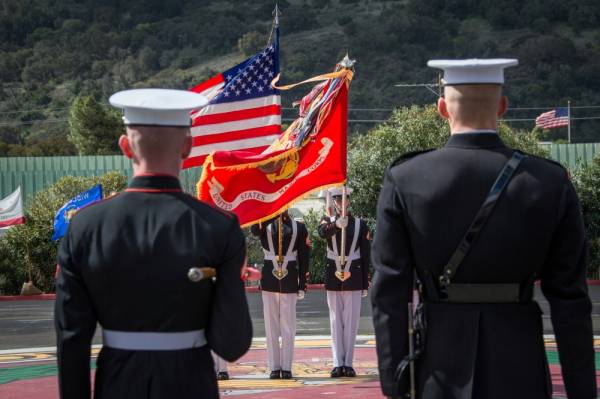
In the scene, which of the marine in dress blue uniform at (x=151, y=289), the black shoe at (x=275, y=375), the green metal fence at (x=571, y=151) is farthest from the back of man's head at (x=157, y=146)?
the green metal fence at (x=571, y=151)

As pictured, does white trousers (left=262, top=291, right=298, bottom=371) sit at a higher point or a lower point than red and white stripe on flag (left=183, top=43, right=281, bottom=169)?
lower

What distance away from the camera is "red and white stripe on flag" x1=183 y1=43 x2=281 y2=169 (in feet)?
40.4

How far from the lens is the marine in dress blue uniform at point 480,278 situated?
4.52 metres

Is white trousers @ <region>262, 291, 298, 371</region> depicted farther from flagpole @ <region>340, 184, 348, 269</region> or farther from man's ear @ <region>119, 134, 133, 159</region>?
man's ear @ <region>119, 134, 133, 159</region>

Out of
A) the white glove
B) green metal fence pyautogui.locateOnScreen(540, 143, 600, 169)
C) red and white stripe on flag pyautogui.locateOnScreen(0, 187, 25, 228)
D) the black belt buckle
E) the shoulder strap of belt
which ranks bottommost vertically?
green metal fence pyautogui.locateOnScreen(540, 143, 600, 169)

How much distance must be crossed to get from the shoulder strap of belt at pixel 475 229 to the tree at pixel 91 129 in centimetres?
7938

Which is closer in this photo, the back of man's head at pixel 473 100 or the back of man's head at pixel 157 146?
the back of man's head at pixel 157 146

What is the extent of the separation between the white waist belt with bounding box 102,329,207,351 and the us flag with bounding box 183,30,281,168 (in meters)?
7.92

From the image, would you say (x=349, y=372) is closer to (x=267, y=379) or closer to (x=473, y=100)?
(x=267, y=379)

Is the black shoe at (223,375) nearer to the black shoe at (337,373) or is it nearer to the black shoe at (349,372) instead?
the black shoe at (337,373)

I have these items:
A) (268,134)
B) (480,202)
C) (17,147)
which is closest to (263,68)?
(268,134)

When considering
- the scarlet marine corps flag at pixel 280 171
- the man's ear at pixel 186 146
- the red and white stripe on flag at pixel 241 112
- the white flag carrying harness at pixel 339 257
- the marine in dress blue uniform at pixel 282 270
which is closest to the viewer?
the man's ear at pixel 186 146

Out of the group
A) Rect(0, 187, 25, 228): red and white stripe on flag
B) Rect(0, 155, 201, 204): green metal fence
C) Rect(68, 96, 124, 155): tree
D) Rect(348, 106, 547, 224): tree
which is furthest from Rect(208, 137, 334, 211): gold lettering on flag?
Rect(68, 96, 124, 155): tree

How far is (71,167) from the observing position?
58.0m
